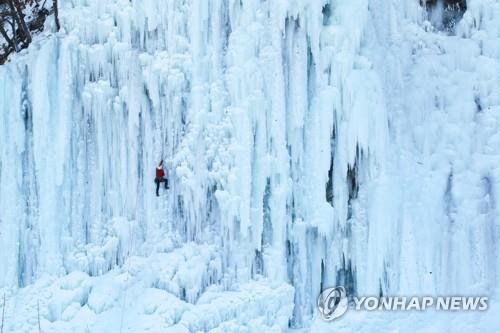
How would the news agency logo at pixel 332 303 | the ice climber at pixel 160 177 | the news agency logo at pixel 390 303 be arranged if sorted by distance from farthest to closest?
the ice climber at pixel 160 177 → the news agency logo at pixel 332 303 → the news agency logo at pixel 390 303

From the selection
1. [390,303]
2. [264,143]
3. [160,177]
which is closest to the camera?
[390,303]

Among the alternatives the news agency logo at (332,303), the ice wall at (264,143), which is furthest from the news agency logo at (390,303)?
the ice wall at (264,143)

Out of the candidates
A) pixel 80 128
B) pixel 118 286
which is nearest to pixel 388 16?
pixel 80 128

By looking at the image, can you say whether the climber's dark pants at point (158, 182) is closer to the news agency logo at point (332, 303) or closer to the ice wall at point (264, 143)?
the ice wall at point (264, 143)

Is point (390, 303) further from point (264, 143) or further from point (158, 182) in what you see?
point (158, 182)

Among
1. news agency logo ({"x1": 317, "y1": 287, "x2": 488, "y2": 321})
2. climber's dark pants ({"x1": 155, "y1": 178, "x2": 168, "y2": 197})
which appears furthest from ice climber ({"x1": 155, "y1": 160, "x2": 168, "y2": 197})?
news agency logo ({"x1": 317, "y1": 287, "x2": 488, "y2": 321})

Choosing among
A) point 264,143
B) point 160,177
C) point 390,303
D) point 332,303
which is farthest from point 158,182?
point 390,303
